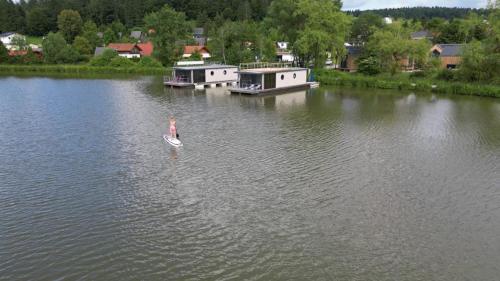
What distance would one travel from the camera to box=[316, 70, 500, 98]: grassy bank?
4288 centimetres

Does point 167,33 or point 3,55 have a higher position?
point 167,33

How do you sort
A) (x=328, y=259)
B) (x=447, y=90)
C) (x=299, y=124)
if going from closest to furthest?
(x=328, y=259) < (x=299, y=124) < (x=447, y=90)

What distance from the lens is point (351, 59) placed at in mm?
62125

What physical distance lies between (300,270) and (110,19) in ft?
466

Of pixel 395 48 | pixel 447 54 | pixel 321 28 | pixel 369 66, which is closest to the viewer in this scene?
pixel 395 48

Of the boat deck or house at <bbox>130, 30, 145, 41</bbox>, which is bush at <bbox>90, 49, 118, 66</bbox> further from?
house at <bbox>130, 30, 145, 41</bbox>

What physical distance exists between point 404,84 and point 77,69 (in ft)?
167

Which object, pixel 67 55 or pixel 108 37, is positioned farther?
pixel 108 37

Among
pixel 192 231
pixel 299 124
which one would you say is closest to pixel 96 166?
pixel 192 231

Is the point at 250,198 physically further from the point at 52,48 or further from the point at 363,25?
the point at 52,48

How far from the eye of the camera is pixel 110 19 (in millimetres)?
137500

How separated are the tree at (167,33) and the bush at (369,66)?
33728 mm

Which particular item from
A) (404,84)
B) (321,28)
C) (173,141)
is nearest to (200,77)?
(321,28)

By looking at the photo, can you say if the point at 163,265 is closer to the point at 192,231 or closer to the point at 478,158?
the point at 192,231
